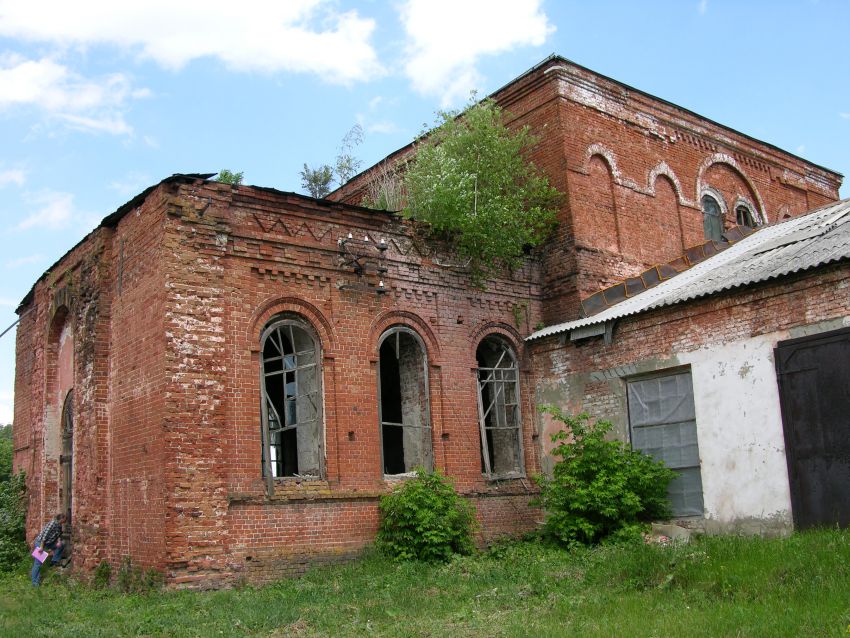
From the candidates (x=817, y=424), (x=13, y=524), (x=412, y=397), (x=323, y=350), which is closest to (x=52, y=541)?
(x=13, y=524)

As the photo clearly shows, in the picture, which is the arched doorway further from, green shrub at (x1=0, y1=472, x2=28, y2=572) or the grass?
the grass

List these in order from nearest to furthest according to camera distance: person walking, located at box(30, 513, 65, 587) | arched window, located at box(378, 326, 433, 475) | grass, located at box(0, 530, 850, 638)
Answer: grass, located at box(0, 530, 850, 638)
arched window, located at box(378, 326, 433, 475)
person walking, located at box(30, 513, 65, 587)

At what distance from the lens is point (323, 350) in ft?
41.8

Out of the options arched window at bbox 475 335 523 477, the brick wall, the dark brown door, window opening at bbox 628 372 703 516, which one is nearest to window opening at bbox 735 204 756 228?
the brick wall

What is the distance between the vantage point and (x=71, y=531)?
14.2 m

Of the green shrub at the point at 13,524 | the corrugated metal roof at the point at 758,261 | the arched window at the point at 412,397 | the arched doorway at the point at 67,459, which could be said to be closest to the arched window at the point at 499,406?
the corrugated metal roof at the point at 758,261

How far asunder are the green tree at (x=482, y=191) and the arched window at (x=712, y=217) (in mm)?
4785

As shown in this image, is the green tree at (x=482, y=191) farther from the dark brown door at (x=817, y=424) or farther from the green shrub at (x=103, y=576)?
the green shrub at (x=103, y=576)

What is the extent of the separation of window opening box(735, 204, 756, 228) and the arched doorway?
1442cm

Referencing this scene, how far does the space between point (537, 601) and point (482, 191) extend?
769 cm

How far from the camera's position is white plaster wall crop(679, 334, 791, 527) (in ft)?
36.9

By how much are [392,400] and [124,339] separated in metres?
5.33

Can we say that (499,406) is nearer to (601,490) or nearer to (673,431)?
(601,490)

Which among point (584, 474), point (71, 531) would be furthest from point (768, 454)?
point (71, 531)
